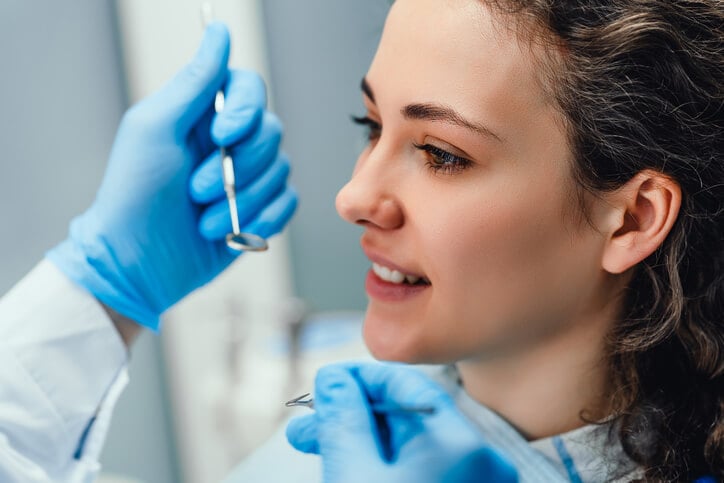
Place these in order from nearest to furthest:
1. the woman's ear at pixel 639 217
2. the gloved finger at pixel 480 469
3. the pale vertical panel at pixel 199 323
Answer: the gloved finger at pixel 480 469 → the woman's ear at pixel 639 217 → the pale vertical panel at pixel 199 323

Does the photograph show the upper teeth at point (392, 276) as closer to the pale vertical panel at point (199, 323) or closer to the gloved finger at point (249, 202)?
the gloved finger at point (249, 202)

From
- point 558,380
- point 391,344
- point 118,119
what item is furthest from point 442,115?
point 118,119

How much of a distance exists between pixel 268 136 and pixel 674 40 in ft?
2.17

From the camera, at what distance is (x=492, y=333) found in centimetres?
104

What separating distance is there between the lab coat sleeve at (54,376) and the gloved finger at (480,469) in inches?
24.1

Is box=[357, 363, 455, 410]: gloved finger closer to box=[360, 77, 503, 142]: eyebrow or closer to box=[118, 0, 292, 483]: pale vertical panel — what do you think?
box=[360, 77, 503, 142]: eyebrow

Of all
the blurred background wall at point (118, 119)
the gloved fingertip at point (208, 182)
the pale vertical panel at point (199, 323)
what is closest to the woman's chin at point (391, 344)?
the gloved fingertip at point (208, 182)

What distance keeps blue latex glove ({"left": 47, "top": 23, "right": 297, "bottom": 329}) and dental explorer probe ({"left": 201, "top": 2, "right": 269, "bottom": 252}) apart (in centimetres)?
1

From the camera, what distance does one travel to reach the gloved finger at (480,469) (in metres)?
0.90

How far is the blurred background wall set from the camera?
170 cm

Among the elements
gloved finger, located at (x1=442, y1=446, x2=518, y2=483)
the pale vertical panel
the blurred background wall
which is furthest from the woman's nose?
the pale vertical panel

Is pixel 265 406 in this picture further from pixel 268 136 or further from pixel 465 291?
pixel 465 291

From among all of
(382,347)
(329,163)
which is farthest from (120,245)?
(329,163)

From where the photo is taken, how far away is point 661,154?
0.99 meters
